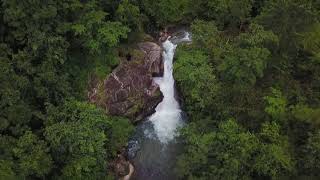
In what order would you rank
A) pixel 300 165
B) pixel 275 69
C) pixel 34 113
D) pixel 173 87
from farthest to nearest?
pixel 173 87 < pixel 275 69 < pixel 34 113 < pixel 300 165

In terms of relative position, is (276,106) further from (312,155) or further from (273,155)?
(312,155)

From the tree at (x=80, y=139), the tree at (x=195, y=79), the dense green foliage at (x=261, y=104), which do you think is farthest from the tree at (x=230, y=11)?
the tree at (x=80, y=139)

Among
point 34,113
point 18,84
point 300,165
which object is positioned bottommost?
point 300,165

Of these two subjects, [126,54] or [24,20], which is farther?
[126,54]

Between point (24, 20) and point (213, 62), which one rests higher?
point (24, 20)

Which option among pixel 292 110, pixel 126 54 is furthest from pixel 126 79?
pixel 292 110

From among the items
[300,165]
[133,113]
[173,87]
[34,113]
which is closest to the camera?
[300,165]

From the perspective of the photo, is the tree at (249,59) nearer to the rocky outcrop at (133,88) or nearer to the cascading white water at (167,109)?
the cascading white water at (167,109)

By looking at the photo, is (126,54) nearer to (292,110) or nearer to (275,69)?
(275,69)
